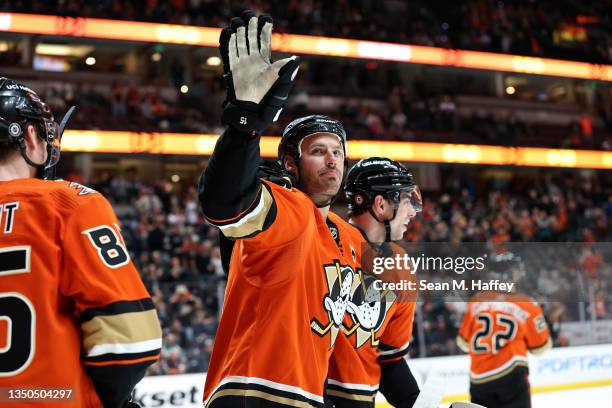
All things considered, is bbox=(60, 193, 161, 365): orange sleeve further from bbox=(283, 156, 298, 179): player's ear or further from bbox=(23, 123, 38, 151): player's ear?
bbox=(283, 156, 298, 179): player's ear

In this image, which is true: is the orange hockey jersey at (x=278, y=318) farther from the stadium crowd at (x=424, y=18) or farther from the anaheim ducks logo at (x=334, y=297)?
the stadium crowd at (x=424, y=18)

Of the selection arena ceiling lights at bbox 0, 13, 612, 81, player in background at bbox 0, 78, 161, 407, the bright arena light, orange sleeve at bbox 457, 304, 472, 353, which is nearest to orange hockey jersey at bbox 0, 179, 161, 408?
player in background at bbox 0, 78, 161, 407

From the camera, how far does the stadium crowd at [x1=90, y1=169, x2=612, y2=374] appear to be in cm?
759

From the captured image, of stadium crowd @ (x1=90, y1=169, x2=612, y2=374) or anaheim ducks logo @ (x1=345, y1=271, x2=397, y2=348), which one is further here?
stadium crowd @ (x1=90, y1=169, x2=612, y2=374)

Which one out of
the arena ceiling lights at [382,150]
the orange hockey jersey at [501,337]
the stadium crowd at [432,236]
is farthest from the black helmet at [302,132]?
the arena ceiling lights at [382,150]

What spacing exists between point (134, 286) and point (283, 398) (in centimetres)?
63

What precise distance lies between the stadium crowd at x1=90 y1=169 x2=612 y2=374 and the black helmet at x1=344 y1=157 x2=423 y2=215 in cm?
61

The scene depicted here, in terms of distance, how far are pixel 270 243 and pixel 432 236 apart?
11408 mm

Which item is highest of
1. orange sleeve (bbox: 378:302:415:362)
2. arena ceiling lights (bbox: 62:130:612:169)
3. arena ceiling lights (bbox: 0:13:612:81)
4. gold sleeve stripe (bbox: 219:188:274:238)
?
arena ceiling lights (bbox: 0:13:612:81)

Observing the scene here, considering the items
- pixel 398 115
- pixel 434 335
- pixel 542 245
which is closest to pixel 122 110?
pixel 398 115

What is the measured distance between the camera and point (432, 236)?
1319 centimetres

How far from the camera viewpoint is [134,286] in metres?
1.77

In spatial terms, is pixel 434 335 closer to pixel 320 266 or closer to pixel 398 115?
pixel 320 266

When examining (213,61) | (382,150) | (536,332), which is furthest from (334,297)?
(213,61)
